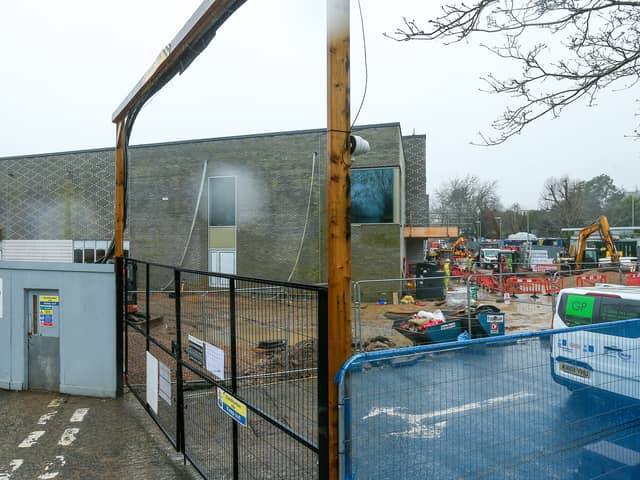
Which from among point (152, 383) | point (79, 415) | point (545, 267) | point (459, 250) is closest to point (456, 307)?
point (152, 383)

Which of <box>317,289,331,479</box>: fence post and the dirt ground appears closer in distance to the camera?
<box>317,289,331,479</box>: fence post

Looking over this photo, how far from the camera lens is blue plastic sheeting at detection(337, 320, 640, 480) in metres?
2.85

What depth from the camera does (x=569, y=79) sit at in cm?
635

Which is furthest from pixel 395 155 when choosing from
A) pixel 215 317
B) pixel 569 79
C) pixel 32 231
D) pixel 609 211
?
pixel 609 211

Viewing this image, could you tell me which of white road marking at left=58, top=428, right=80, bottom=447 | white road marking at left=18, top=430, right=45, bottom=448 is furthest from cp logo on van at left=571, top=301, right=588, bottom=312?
white road marking at left=18, top=430, right=45, bottom=448

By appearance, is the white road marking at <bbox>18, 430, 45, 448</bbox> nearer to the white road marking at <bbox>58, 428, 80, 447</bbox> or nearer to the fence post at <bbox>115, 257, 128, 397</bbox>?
the white road marking at <bbox>58, 428, 80, 447</bbox>

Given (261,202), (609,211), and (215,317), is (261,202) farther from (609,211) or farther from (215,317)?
(609,211)

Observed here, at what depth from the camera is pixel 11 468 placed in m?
5.14

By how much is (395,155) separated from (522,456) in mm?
21855

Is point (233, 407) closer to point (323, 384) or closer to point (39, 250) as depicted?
point (323, 384)

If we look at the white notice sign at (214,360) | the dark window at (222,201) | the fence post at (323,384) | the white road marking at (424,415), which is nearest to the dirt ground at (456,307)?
the white notice sign at (214,360)

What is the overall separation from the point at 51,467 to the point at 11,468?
1.40ft

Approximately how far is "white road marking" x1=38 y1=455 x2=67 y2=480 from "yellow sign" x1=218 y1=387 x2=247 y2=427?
2.21m

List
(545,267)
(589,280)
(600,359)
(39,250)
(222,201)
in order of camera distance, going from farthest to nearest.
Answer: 1. (545,267)
2. (39,250)
3. (222,201)
4. (589,280)
5. (600,359)
